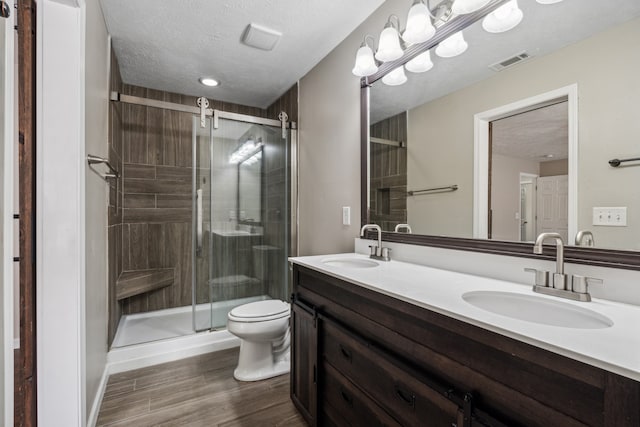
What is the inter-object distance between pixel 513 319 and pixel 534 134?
2.62 ft

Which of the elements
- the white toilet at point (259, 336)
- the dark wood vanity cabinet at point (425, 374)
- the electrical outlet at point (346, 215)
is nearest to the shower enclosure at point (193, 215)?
the white toilet at point (259, 336)

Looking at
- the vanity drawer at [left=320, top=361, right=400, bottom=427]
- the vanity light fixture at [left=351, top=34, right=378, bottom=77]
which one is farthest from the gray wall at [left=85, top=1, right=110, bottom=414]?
the vanity light fixture at [left=351, top=34, right=378, bottom=77]

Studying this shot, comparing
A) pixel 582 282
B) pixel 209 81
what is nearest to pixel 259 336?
pixel 582 282

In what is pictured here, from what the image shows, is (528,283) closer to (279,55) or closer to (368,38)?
(368,38)

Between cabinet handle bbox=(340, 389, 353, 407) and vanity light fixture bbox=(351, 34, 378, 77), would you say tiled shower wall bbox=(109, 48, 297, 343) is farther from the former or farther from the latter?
cabinet handle bbox=(340, 389, 353, 407)

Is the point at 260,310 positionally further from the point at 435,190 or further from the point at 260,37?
the point at 260,37

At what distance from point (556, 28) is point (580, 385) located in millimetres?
1187

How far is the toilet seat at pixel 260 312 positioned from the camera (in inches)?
76.9

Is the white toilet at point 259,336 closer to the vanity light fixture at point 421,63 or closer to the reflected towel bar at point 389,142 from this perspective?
the reflected towel bar at point 389,142

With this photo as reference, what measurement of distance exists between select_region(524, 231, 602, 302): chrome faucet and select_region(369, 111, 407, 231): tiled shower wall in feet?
2.52

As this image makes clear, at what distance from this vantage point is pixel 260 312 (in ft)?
6.81

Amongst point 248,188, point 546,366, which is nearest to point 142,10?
point 248,188

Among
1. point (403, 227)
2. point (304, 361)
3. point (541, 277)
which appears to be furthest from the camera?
point (403, 227)

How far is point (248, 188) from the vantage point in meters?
2.59
